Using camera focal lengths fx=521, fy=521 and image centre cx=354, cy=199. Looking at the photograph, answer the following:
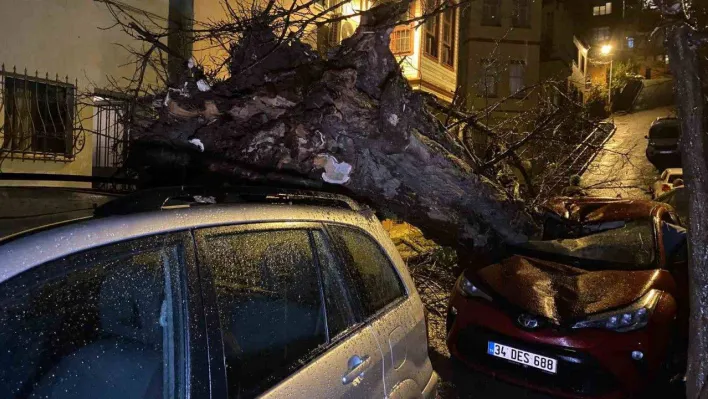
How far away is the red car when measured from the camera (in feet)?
14.1

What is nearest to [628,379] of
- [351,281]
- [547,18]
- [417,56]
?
[351,281]

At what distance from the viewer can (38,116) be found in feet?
23.6

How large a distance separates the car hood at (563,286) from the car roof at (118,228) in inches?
129

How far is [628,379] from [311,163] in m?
3.14

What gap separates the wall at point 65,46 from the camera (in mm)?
6798

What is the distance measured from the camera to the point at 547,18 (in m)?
34.5

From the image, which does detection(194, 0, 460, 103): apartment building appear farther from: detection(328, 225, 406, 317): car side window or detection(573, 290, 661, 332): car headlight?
detection(328, 225, 406, 317): car side window

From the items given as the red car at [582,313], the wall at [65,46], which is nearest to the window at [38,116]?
the wall at [65,46]

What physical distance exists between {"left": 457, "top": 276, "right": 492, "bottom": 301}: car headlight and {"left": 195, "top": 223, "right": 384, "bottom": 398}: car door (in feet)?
9.40

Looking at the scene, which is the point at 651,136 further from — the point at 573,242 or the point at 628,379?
the point at 628,379

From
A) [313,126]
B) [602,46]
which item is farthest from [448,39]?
[602,46]

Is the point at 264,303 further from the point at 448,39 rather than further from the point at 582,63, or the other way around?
the point at 582,63

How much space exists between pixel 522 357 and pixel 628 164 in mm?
23102

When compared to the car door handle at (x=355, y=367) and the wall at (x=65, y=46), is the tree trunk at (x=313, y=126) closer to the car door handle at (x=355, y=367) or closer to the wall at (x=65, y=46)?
the car door handle at (x=355, y=367)
